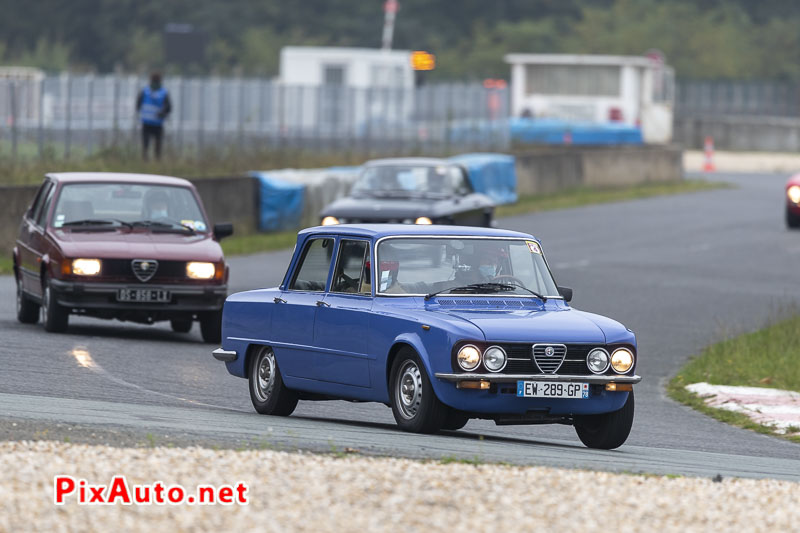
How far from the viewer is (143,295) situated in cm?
1611

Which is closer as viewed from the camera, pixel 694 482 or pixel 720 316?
pixel 694 482

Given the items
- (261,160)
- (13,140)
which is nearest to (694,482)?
(13,140)

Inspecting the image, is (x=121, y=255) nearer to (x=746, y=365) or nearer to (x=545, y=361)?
(x=746, y=365)

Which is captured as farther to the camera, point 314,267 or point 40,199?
point 40,199

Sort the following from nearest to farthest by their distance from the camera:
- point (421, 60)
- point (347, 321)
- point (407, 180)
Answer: point (347, 321), point (407, 180), point (421, 60)

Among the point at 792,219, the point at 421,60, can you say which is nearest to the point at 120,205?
the point at 792,219

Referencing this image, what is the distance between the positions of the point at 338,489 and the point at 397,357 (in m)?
3.03

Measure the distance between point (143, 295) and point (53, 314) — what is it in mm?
874

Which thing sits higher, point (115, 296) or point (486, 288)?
point (486, 288)

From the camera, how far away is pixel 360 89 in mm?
42750

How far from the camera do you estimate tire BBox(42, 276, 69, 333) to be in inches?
635

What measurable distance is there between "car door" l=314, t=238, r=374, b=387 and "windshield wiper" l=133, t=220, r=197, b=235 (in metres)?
5.57

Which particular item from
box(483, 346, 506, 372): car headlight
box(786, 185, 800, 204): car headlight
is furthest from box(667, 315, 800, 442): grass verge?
box(786, 185, 800, 204): car headlight

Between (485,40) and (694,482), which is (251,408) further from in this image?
(485,40)
